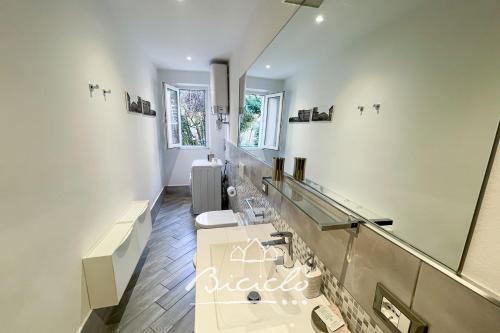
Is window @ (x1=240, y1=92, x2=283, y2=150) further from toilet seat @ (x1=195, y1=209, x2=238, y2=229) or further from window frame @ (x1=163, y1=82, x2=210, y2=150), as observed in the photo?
window frame @ (x1=163, y1=82, x2=210, y2=150)

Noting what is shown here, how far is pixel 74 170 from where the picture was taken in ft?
4.05

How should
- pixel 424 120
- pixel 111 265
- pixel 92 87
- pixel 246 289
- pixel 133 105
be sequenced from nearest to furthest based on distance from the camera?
pixel 424 120, pixel 246 289, pixel 111 265, pixel 92 87, pixel 133 105

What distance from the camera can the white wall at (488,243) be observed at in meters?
0.34

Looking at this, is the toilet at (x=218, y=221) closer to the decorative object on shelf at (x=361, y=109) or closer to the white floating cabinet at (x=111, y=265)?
the white floating cabinet at (x=111, y=265)

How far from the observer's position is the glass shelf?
630 millimetres

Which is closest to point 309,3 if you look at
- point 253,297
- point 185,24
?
point 253,297

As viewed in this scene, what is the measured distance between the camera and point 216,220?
2135mm

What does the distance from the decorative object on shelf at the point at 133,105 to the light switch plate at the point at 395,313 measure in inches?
100

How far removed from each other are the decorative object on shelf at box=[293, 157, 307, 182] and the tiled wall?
0.62 feet

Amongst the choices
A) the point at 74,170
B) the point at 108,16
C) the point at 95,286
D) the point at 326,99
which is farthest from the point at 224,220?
the point at 108,16

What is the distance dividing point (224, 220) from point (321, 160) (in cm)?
152

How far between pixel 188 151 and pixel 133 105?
1.93 m

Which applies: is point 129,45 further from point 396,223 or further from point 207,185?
point 396,223

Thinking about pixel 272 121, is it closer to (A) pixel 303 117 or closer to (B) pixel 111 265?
(A) pixel 303 117
